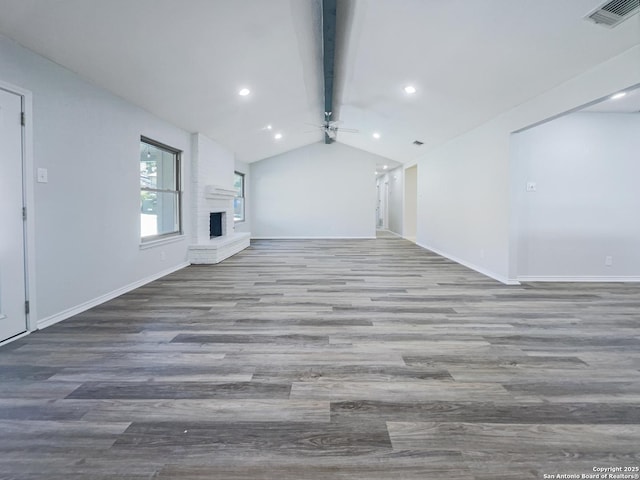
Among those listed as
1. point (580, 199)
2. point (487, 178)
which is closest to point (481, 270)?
point (487, 178)

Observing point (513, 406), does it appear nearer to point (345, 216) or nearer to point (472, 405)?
point (472, 405)

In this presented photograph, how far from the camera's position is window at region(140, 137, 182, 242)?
5051mm

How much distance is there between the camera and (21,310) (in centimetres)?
281

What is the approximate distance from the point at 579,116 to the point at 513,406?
15.4 ft

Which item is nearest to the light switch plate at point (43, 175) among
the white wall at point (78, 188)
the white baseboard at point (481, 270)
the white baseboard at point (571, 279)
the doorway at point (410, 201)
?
the white wall at point (78, 188)

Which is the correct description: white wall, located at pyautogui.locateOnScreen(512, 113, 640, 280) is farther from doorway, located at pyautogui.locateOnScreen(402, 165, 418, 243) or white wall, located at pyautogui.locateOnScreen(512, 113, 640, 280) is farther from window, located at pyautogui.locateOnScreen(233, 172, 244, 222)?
window, located at pyautogui.locateOnScreen(233, 172, 244, 222)

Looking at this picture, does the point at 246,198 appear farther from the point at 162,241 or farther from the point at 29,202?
the point at 29,202

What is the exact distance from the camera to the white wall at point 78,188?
2947mm

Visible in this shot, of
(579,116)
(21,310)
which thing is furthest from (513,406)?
(579,116)

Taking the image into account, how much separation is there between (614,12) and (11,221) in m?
4.68

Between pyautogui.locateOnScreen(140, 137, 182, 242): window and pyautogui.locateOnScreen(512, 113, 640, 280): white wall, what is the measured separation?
5.20 m

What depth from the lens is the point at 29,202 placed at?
2.84 m

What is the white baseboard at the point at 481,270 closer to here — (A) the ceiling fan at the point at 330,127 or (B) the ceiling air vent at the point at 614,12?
(B) the ceiling air vent at the point at 614,12

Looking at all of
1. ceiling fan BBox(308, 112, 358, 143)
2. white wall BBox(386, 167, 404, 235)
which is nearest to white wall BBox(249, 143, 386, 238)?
ceiling fan BBox(308, 112, 358, 143)
